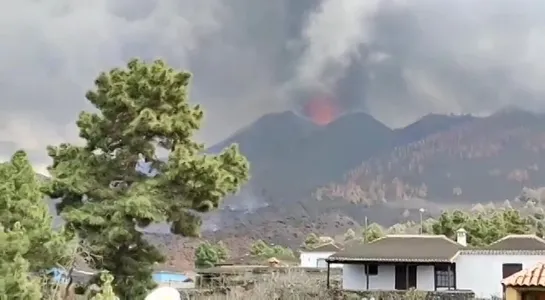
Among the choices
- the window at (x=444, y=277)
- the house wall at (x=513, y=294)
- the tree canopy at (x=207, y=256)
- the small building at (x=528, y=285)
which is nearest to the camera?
the small building at (x=528, y=285)

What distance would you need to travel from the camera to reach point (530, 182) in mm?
88500

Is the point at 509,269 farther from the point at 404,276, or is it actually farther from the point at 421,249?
the point at 404,276

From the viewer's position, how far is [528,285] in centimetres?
696

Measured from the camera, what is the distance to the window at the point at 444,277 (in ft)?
67.1

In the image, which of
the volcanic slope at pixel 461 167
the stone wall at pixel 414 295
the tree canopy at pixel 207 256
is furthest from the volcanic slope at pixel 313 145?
the stone wall at pixel 414 295

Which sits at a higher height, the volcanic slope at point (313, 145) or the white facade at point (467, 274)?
the volcanic slope at point (313, 145)

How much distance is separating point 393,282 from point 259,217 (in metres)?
61.0

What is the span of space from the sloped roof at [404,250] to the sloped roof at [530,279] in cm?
1273

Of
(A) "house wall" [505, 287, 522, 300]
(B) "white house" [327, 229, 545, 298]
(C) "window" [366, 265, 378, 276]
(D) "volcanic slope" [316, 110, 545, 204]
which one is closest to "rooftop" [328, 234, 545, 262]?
(B) "white house" [327, 229, 545, 298]

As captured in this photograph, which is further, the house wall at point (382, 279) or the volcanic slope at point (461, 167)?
the volcanic slope at point (461, 167)

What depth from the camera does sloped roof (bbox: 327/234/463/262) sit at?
20031mm

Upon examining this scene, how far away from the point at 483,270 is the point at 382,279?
272 centimetres

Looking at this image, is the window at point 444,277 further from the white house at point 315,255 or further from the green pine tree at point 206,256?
the green pine tree at point 206,256

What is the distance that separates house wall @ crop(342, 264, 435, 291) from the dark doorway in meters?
0.09
